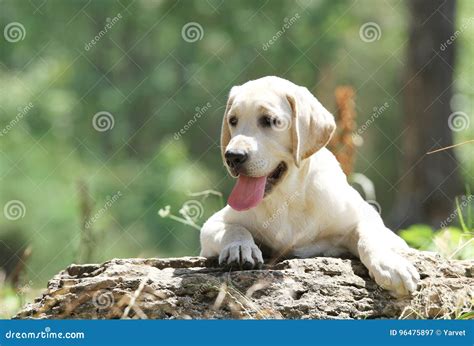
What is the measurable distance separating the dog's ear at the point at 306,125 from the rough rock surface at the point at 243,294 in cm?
66

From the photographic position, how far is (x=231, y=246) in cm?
486

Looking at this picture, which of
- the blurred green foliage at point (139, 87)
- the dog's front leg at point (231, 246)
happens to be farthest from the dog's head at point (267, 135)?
the blurred green foliage at point (139, 87)

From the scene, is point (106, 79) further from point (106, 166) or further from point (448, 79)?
point (448, 79)

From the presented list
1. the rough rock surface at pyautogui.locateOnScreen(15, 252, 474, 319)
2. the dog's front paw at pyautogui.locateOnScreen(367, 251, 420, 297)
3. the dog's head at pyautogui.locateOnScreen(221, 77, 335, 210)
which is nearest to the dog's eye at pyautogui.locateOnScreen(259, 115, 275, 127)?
the dog's head at pyautogui.locateOnScreen(221, 77, 335, 210)

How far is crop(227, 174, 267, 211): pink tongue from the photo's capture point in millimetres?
5000

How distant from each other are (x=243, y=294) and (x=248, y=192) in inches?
27.2

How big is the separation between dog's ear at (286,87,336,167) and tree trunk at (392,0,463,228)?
18.6ft

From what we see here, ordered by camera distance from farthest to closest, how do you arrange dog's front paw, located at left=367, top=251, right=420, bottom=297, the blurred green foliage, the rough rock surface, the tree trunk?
1. the blurred green foliage
2. the tree trunk
3. dog's front paw, located at left=367, top=251, right=420, bottom=297
4. the rough rock surface

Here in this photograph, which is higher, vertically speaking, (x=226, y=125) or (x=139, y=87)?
(x=226, y=125)

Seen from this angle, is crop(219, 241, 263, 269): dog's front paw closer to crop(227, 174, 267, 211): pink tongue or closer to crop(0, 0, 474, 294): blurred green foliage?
crop(227, 174, 267, 211): pink tongue

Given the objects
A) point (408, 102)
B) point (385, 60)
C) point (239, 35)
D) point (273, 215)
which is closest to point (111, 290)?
point (273, 215)

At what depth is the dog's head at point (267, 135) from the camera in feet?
16.0

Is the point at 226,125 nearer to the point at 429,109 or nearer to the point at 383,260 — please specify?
the point at 383,260

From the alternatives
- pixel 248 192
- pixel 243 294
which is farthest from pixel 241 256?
pixel 248 192
